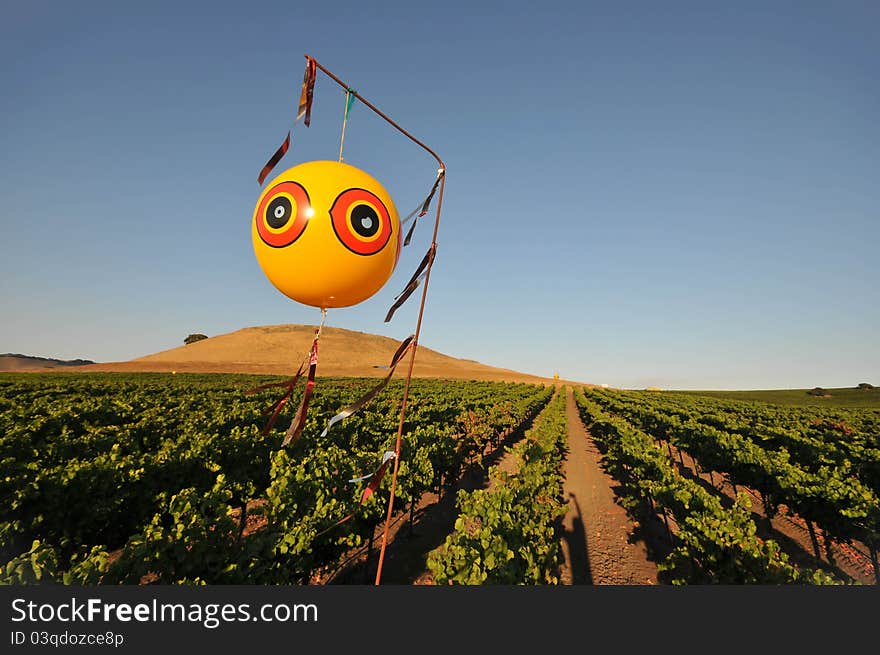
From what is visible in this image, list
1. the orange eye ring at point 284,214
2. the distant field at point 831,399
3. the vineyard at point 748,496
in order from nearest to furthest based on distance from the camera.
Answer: the orange eye ring at point 284,214 → the vineyard at point 748,496 → the distant field at point 831,399

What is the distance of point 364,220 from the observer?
263 centimetres

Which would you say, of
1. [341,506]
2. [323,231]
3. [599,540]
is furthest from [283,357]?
[323,231]

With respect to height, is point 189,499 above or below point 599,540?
above

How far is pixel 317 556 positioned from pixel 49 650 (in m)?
5.11

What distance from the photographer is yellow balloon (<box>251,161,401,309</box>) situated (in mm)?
2539

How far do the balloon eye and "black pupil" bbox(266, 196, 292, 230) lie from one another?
0.33 m

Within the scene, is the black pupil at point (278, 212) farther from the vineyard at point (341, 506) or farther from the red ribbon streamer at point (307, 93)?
the vineyard at point (341, 506)

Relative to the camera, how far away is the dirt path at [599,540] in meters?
8.73

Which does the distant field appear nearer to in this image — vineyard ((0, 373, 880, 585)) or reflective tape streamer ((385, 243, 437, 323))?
vineyard ((0, 373, 880, 585))

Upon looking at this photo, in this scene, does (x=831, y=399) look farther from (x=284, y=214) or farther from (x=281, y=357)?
(x=281, y=357)

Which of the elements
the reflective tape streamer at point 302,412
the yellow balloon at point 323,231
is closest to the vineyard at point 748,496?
the reflective tape streamer at point 302,412

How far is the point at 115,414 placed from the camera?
699 inches

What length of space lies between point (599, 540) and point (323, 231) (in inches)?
464

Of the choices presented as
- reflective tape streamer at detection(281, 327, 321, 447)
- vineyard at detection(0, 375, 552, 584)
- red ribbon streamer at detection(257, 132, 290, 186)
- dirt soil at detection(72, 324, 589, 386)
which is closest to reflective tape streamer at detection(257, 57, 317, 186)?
red ribbon streamer at detection(257, 132, 290, 186)
